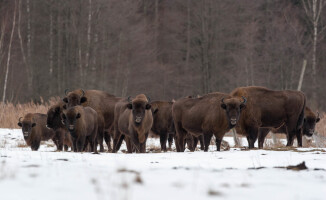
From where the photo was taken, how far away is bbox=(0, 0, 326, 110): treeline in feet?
111

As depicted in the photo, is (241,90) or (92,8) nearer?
(241,90)

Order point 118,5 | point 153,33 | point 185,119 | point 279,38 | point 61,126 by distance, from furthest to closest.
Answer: point 153,33 → point 118,5 → point 279,38 → point 61,126 → point 185,119

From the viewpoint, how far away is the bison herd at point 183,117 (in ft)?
39.4

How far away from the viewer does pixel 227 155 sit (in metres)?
9.37

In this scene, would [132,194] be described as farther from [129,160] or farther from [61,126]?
[61,126]

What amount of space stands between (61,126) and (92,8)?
814 inches

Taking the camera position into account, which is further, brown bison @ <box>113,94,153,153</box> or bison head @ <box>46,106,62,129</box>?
bison head @ <box>46,106,62,129</box>

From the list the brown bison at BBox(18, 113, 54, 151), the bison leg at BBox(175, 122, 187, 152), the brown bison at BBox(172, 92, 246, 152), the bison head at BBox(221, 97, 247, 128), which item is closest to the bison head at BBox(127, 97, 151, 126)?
the brown bison at BBox(172, 92, 246, 152)

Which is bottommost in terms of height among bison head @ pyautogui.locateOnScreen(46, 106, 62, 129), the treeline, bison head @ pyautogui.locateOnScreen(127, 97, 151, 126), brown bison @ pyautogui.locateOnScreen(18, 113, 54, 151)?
brown bison @ pyautogui.locateOnScreen(18, 113, 54, 151)

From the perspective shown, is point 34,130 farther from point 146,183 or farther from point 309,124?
point 146,183

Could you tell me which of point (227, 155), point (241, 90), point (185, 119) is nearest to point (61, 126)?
point (185, 119)

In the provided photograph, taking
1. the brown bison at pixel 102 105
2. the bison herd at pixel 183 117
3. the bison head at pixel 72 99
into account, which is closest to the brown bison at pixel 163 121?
the bison herd at pixel 183 117

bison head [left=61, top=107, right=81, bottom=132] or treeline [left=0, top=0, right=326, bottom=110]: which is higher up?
treeline [left=0, top=0, right=326, bottom=110]

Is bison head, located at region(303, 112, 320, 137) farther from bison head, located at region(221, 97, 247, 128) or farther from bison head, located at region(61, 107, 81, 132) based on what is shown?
bison head, located at region(61, 107, 81, 132)
